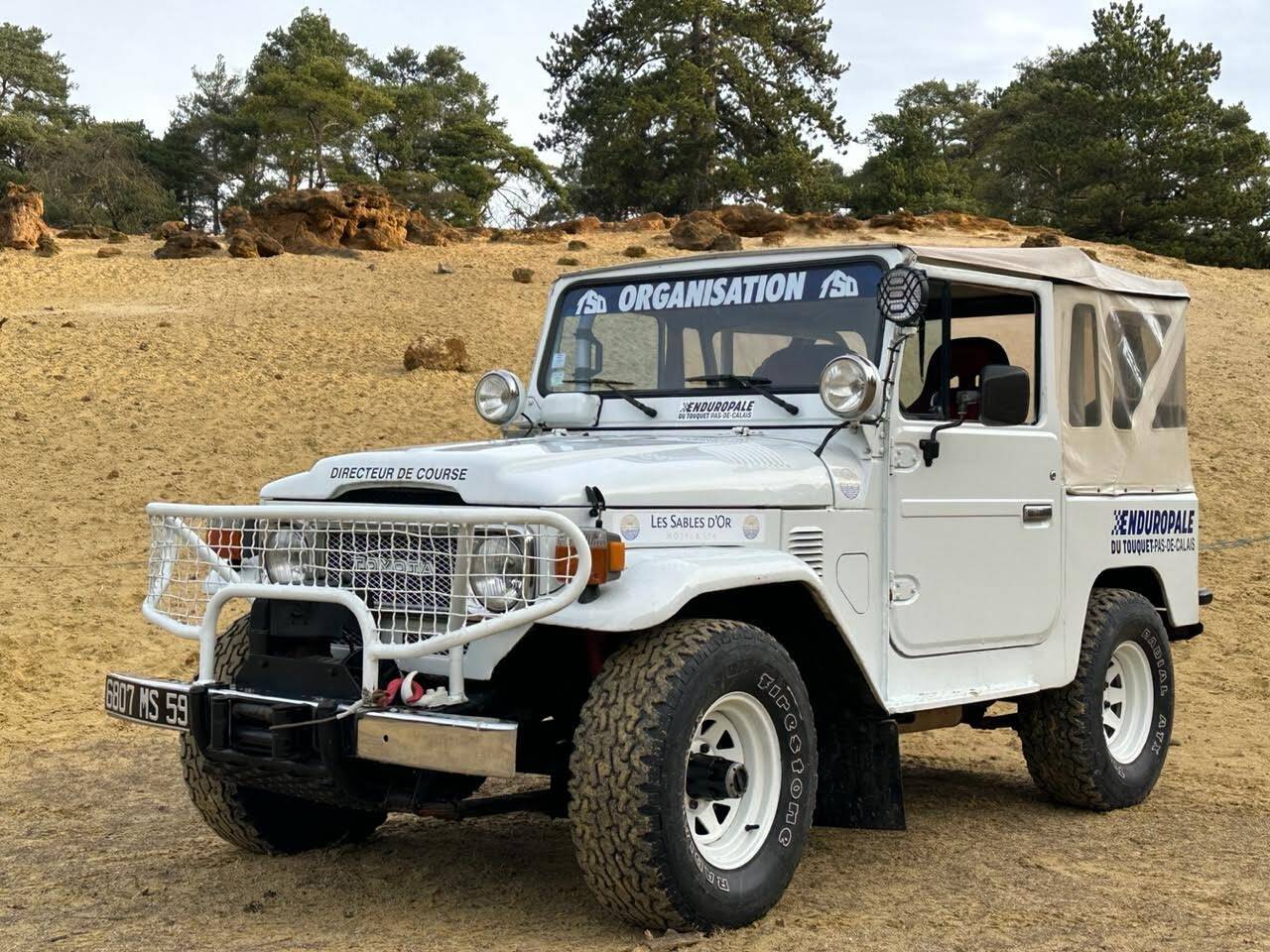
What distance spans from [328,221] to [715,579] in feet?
92.0

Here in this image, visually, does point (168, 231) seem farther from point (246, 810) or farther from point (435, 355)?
point (246, 810)

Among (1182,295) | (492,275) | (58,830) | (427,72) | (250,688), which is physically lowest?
(58,830)

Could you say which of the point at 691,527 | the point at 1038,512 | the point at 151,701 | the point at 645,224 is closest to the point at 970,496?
the point at 1038,512

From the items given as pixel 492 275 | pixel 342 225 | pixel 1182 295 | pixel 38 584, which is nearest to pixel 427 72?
pixel 342 225

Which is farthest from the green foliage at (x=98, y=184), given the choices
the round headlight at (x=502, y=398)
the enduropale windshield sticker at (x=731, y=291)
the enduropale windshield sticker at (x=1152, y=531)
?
the enduropale windshield sticker at (x=1152, y=531)

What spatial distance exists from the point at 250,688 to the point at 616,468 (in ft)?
4.50

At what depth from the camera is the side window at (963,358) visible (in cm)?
580

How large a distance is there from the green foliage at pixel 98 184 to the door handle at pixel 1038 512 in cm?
4209

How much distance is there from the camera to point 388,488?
16.5 feet

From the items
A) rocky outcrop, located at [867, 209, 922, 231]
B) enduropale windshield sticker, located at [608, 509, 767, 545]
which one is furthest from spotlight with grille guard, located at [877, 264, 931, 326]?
rocky outcrop, located at [867, 209, 922, 231]

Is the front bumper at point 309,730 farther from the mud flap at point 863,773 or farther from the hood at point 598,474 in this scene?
the mud flap at point 863,773

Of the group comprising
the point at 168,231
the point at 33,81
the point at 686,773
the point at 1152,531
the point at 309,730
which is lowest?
the point at 686,773

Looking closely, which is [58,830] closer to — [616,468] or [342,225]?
[616,468]

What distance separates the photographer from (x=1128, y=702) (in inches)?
279
